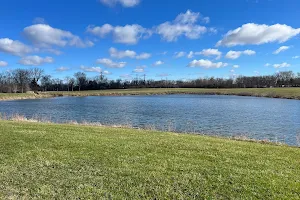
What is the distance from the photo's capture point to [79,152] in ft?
24.5

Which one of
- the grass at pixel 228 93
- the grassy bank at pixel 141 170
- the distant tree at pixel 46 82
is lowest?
the grassy bank at pixel 141 170

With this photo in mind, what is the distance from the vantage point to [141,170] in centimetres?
604

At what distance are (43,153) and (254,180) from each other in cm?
566

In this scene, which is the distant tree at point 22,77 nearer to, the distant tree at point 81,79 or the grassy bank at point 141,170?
the distant tree at point 81,79

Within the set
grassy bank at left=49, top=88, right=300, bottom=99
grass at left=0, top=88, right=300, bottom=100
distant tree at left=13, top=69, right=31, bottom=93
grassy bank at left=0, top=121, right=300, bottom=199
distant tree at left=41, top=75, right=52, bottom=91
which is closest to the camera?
grassy bank at left=0, top=121, right=300, bottom=199

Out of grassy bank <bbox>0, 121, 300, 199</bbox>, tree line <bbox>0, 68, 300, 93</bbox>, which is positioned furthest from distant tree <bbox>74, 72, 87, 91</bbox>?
grassy bank <bbox>0, 121, 300, 199</bbox>

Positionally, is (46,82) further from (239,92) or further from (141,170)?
(141,170)

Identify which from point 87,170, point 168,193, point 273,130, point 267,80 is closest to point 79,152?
point 87,170

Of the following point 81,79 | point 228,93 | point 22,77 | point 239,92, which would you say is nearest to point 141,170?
point 239,92

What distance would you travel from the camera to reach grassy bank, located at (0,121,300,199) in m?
4.89

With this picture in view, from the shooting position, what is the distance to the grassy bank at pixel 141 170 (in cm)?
489

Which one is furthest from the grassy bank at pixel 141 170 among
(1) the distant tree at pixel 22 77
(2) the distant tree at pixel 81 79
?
(2) the distant tree at pixel 81 79

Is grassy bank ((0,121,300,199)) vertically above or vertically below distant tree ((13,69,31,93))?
below

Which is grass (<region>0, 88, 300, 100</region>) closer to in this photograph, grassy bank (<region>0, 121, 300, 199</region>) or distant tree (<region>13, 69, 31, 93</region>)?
distant tree (<region>13, 69, 31, 93</region>)
